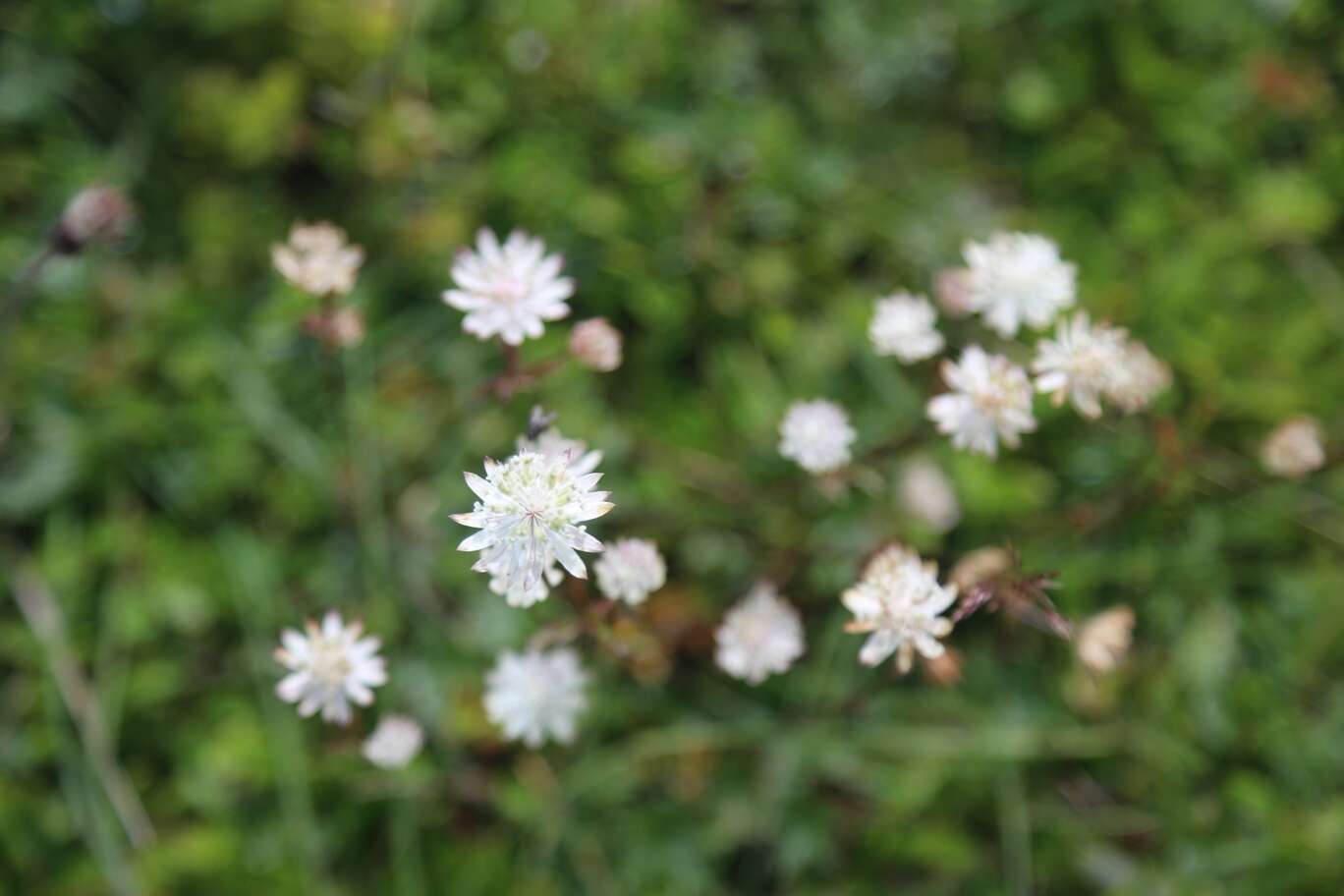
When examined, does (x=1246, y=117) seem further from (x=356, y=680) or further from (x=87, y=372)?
(x=87, y=372)

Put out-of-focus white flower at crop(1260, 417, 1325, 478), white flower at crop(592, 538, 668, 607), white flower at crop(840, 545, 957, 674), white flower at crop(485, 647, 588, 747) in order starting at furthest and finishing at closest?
Result: out-of-focus white flower at crop(1260, 417, 1325, 478)
white flower at crop(485, 647, 588, 747)
white flower at crop(592, 538, 668, 607)
white flower at crop(840, 545, 957, 674)

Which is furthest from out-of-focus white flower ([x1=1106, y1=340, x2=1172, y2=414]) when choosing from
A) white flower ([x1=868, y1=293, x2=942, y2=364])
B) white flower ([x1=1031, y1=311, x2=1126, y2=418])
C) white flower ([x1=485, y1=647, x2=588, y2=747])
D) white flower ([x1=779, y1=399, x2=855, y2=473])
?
white flower ([x1=485, y1=647, x2=588, y2=747])

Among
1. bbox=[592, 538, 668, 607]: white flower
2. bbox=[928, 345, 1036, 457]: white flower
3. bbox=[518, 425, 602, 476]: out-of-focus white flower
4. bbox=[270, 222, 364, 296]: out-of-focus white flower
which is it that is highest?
bbox=[270, 222, 364, 296]: out-of-focus white flower

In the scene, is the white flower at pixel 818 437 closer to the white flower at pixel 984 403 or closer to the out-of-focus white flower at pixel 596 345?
the white flower at pixel 984 403

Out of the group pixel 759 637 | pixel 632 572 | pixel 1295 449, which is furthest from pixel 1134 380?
pixel 632 572

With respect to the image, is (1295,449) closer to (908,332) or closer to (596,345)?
(908,332)

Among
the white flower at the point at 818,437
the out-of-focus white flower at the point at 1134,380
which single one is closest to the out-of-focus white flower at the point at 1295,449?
the out-of-focus white flower at the point at 1134,380

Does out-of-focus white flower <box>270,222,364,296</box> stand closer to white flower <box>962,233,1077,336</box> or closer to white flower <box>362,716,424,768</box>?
white flower <box>362,716,424,768</box>

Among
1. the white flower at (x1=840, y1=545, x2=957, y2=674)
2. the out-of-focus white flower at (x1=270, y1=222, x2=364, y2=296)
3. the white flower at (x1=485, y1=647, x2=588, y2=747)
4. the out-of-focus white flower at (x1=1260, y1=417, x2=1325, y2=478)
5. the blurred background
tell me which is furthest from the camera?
the blurred background
